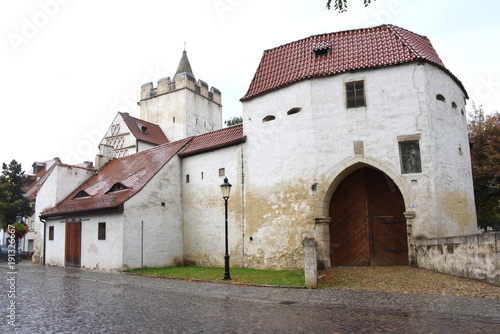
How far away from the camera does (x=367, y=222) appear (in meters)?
16.9

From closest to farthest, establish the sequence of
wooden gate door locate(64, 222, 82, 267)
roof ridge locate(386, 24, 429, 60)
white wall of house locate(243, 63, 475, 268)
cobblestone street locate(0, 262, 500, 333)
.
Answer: cobblestone street locate(0, 262, 500, 333) < white wall of house locate(243, 63, 475, 268) < roof ridge locate(386, 24, 429, 60) < wooden gate door locate(64, 222, 82, 267)

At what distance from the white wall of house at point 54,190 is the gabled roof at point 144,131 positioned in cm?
1453

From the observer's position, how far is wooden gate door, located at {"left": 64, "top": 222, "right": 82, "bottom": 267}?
21.4 meters

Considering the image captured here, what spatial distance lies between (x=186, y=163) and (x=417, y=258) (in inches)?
495

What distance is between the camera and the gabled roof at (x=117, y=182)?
20.2m

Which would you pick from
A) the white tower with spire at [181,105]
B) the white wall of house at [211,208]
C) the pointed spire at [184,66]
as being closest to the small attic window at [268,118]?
the white wall of house at [211,208]

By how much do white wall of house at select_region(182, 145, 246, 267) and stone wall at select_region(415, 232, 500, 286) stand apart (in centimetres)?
815

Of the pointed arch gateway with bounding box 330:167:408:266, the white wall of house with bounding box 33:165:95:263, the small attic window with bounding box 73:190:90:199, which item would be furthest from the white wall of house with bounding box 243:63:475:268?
the white wall of house with bounding box 33:165:95:263

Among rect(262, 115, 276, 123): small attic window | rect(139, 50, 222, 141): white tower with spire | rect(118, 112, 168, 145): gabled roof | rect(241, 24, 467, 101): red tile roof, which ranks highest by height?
rect(139, 50, 222, 141): white tower with spire

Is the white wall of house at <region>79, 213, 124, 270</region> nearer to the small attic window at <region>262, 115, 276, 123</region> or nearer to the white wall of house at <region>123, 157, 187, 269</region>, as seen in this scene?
the white wall of house at <region>123, 157, 187, 269</region>

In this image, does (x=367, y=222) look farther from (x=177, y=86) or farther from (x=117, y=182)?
(x=177, y=86)

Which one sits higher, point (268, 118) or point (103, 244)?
point (268, 118)

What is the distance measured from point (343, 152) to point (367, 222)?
3.14m

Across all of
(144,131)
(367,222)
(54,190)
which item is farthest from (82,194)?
(144,131)
